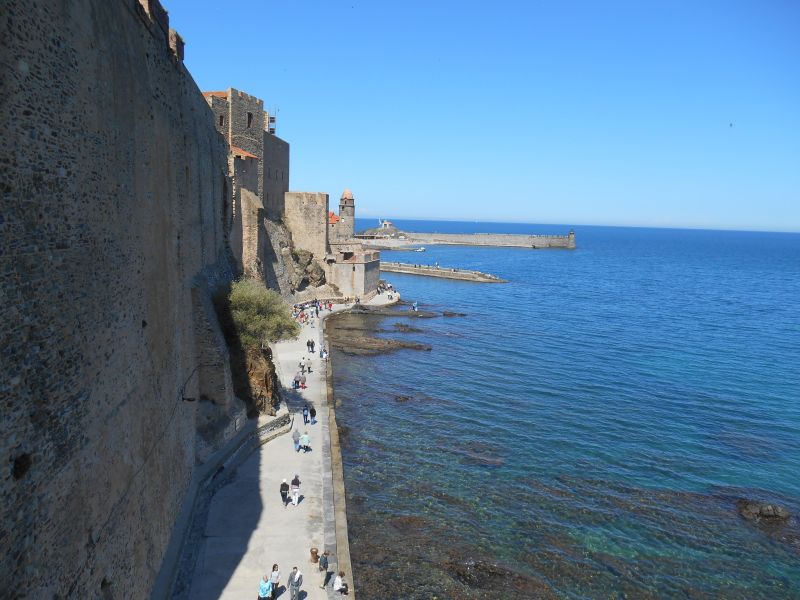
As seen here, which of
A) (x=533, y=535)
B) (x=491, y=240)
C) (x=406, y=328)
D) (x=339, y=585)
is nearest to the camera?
(x=339, y=585)

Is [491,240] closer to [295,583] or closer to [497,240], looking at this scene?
[497,240]

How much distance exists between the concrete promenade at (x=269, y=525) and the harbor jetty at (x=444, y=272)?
2206 inches

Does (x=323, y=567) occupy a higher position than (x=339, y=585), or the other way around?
(x=323, y=567)

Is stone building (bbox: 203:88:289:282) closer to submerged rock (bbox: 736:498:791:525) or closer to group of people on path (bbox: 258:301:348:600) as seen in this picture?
group of people on path (bbox: 258:301:348:600)

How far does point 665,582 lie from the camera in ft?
46.4

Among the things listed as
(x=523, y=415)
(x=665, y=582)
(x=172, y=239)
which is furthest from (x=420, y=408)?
(x=172, y=239)

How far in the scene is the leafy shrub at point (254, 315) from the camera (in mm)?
17812

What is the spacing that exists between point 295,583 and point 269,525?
262cm

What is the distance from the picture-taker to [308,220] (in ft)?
147

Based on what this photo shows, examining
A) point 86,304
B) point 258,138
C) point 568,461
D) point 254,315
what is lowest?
point 568,461

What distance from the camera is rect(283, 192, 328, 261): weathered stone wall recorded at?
1722 inches

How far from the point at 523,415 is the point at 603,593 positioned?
11500 mm

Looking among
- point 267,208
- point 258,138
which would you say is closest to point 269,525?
point 258,138

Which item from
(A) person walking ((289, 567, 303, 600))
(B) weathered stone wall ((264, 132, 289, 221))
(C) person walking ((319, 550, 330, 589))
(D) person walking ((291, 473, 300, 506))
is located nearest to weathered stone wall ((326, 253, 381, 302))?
(B) weathered stone wall ((264, 132, 289, 221))
